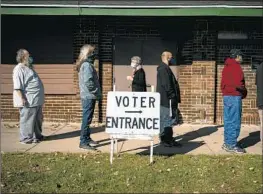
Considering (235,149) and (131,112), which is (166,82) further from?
(235,149)

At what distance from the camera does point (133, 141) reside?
9.16 metres

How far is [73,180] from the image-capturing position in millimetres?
6262

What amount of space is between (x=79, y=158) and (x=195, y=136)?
132 inches

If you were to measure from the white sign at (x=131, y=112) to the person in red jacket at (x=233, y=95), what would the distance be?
5.25 ft

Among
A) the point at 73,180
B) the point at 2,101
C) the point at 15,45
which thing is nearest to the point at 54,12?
the point at 15,45

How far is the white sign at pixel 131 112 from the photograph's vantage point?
7.35 m

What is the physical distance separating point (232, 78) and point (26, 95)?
407cm

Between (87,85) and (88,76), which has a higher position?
(88,76)

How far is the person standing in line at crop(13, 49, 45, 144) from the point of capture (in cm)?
866

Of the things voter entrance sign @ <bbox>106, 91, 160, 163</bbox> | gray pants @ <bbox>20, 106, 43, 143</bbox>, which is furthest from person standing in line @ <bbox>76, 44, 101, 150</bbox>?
gray pants @ <bbox>20, 106, 43, 143</bbox>

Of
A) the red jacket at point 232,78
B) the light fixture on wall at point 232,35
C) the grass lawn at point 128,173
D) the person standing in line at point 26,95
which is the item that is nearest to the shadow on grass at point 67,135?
the person standing in line at point 26,95

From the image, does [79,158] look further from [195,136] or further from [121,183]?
[195,136]

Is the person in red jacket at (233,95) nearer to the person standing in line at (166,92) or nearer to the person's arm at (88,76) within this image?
the person standing in line at (166,92)

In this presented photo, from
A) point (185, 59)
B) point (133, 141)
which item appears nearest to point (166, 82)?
point (133, 141)
